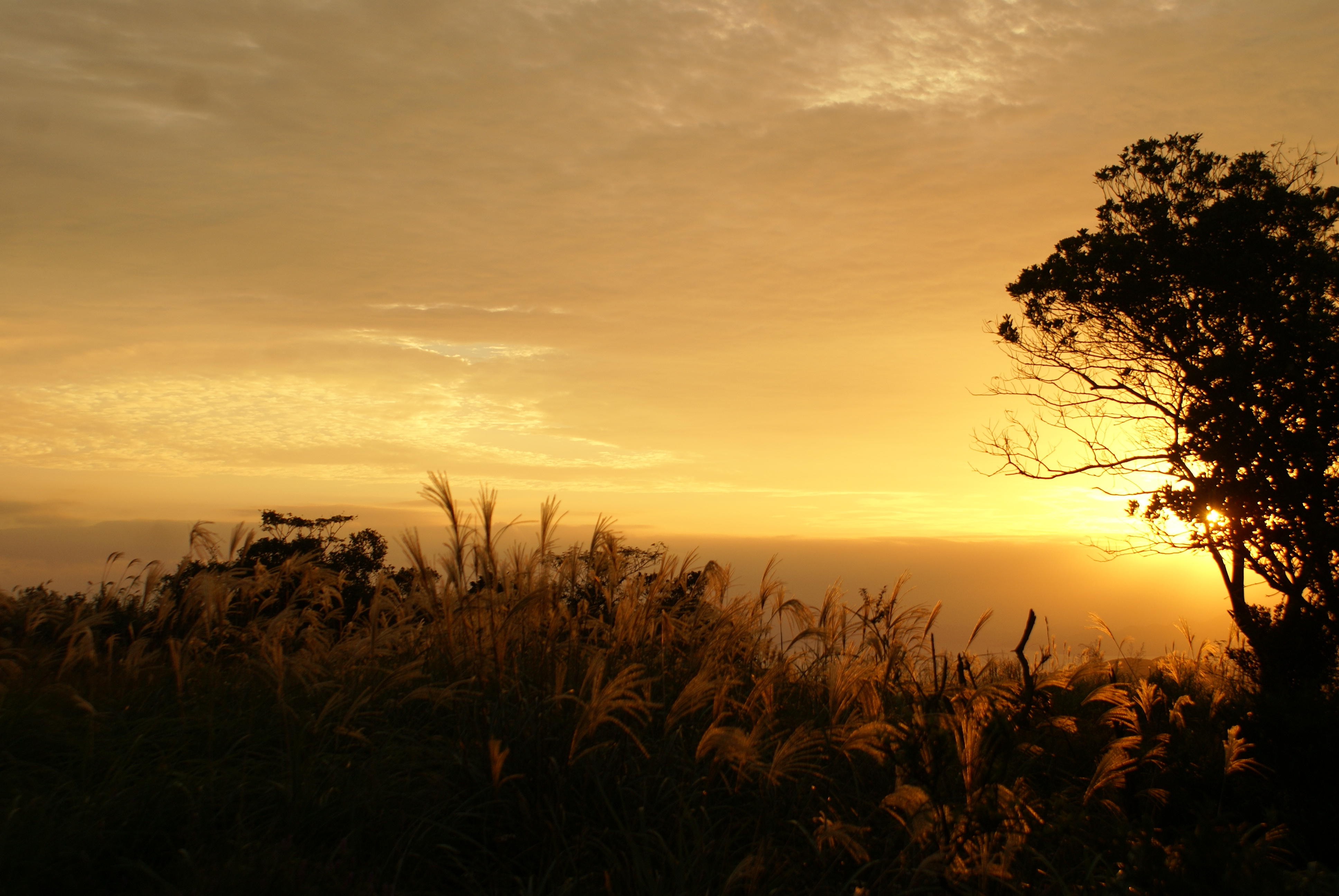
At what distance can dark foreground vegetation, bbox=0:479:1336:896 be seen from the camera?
11.5ft

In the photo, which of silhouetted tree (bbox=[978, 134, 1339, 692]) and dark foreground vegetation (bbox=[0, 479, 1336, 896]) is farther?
silhouetted tree (bbox=[978, 134, 1339, 692])

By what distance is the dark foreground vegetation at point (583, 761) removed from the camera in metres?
3.52

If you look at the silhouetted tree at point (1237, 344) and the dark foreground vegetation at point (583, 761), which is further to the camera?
the silhouetted tree at point (1237, 344)

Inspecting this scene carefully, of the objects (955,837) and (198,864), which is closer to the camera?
(198,864)

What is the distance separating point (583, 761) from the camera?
4.10 metres

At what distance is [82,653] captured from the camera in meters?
5.19

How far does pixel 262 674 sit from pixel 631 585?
2.36 metres

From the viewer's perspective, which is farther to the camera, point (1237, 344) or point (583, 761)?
point (1237, 344)

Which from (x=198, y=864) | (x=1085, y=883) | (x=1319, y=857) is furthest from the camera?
(x=1319, y=857)

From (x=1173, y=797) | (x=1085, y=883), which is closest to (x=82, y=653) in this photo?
(x=1085, y=883)

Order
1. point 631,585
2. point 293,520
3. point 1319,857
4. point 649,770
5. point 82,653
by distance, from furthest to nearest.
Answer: point 293,520 → point 631,585 → point 82,653 → point 1319,857 → point 649,770

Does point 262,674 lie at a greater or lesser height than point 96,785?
greater

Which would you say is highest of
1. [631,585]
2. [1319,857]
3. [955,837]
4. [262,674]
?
[631,585]

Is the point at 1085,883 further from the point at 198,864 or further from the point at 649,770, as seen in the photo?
the point at 198,864
